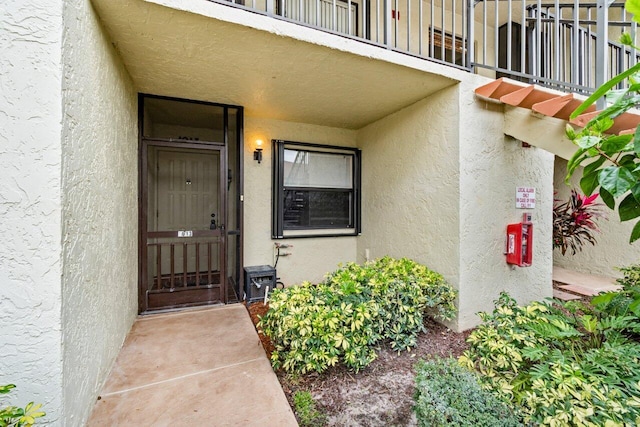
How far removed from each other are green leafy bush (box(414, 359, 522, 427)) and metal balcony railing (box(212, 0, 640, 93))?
91.3 inches

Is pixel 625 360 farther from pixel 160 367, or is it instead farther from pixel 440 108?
pixel 160 367

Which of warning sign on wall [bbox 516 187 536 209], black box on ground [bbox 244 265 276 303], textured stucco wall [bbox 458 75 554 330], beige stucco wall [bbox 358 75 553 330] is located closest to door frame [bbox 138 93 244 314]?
black box on ground [bbox 244 265 276 303]

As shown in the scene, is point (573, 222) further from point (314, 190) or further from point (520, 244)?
point (314, 190)

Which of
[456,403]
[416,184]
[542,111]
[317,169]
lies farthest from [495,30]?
[456,403]

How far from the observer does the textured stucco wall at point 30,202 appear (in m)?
1.27

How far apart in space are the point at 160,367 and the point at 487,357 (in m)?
2.51

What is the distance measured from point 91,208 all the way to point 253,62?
67.7 inches

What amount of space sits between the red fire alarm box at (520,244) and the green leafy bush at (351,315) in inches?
32.3

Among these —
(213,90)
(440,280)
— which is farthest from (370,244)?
(213,90)

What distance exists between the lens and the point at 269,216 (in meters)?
3.99

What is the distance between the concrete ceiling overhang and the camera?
1.87m

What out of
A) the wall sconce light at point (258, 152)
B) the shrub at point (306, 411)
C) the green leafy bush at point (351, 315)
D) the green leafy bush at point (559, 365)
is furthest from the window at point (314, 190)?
the green leafy bush at point (559, 365)

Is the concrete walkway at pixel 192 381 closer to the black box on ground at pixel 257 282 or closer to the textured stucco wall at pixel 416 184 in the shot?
the black box on ground at pixel 257 282

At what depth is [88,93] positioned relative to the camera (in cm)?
168
